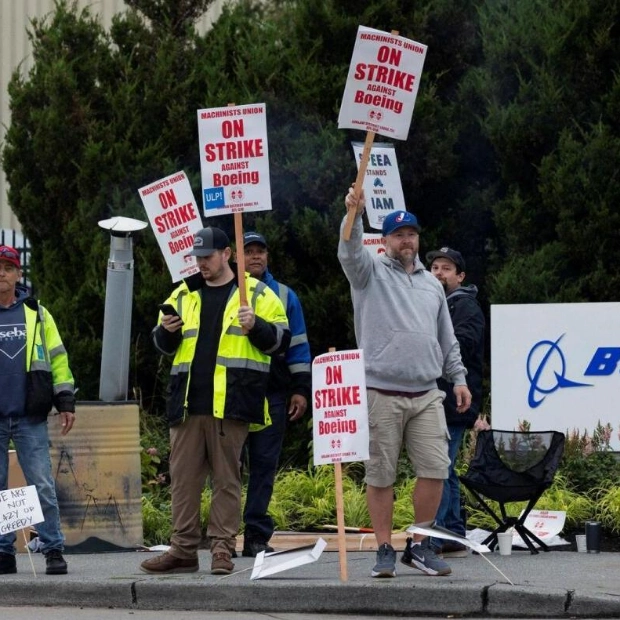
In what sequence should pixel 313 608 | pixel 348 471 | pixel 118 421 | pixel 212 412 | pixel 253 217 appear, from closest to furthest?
pixel 313 608 → pixel 212 412 → pixel 118 421 → pixel 348 471 → pixel 253 217

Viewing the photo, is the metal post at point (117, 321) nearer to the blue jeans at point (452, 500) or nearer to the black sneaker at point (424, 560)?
the blue jeans at point (452, 500)

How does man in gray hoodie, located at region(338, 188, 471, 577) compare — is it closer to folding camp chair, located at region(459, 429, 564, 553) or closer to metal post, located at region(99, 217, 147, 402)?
folding camp chair, located at region(459, 429, 564, 553)

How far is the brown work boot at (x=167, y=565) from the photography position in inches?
344

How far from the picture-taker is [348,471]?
41.2 feet

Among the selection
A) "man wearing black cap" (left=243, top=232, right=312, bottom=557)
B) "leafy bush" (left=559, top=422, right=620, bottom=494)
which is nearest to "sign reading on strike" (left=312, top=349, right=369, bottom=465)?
"man wearing black cap" (left=243, top=232, right=312, bottom=557)

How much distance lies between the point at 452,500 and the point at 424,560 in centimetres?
132

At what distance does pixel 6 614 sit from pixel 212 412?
62.4 inches

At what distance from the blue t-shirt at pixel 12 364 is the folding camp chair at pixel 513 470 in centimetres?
291

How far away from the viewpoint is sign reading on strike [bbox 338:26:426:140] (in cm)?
862

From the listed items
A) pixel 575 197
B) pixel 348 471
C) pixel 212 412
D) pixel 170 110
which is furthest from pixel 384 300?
pixel 170 110

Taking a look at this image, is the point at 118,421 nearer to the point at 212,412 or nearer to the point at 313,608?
the point at 212,412

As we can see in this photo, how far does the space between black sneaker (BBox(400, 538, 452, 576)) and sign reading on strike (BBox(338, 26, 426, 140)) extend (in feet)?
7.74

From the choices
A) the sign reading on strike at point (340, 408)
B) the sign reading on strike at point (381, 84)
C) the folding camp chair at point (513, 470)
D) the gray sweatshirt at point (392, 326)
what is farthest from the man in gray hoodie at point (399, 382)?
the folding camp chair at point (513, 470)

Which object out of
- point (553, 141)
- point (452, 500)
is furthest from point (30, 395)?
point (553, 141)
